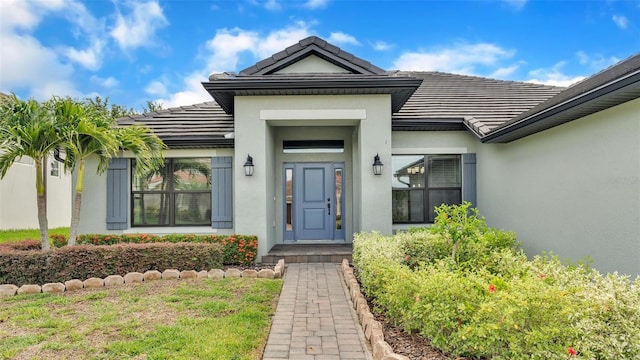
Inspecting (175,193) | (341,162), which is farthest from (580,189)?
(175,193)

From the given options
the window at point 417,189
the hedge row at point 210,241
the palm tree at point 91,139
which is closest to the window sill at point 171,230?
the hedge row at point 210,241

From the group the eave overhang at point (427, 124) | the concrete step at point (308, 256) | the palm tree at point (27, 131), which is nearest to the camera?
the palm tree at point (27, 131)

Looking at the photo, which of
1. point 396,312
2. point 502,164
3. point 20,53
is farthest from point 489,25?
point 20,53

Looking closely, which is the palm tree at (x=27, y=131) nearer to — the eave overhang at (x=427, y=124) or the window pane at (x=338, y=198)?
the window pane at (x=338, y=198)

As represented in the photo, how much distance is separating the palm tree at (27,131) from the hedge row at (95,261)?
1.65 ft

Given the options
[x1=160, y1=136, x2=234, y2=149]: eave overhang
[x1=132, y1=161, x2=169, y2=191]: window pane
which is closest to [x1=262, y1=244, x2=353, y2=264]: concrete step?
[x1=160, y1=136, x2=234, y2=149]: eave overhang

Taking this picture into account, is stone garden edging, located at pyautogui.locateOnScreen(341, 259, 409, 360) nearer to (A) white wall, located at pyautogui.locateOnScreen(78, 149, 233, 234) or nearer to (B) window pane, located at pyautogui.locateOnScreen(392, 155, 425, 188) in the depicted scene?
(B) window pane, located at pyautogui.locateOnScreen(392, 155, 425, 188)

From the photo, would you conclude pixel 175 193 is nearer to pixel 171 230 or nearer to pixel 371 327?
pixel 171 230

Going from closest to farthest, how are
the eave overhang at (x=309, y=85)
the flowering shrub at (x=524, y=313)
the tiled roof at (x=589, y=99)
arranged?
the flowering shrub at (x=524, y=313) → the tiled roof at (x=589, y=99) → the eave overhang at (x=309, y=85)

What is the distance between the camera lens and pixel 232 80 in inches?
307

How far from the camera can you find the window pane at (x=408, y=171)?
9398mm

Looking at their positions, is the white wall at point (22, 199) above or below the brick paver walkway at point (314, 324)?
above

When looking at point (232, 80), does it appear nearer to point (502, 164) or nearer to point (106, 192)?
point (106, 192)

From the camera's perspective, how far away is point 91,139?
7352 millimetres
